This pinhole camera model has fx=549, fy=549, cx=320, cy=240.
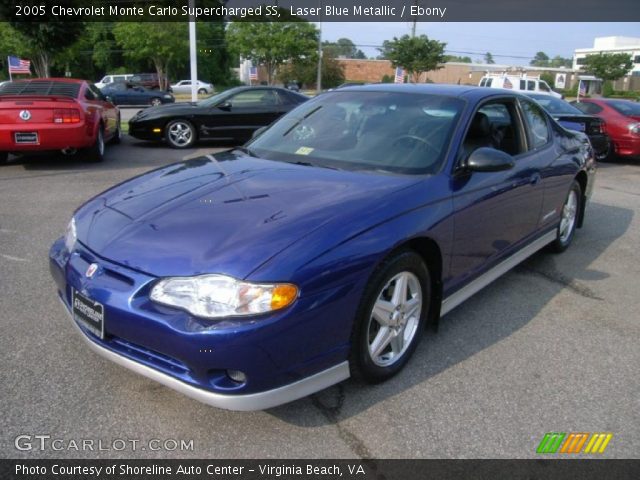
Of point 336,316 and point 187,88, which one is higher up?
point 187,88

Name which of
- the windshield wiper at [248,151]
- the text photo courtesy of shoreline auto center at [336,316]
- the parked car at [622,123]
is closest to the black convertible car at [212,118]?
the text photo courtesy of shoreline auto center at [336,316]

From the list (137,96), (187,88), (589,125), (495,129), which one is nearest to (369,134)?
(495,129)

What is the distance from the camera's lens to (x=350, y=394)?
9.05 ft

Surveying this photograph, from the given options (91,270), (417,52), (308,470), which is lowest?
(308,470)

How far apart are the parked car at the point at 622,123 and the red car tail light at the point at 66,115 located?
1068 centimetres

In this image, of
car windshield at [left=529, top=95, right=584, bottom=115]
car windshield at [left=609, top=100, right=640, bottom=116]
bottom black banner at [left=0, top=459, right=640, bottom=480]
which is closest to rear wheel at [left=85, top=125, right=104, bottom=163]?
bottom black banner at [left=0, top=459, right=640, bottom=480]

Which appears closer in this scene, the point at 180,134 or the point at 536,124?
the point at 536,124

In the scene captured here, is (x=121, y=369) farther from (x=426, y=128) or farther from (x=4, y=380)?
(x=426, y=128)

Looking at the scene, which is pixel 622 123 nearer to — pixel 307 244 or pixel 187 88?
pixel 307 244

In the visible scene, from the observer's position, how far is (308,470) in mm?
2254

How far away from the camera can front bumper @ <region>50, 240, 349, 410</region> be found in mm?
2150

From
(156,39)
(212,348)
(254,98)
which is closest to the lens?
(212,348)

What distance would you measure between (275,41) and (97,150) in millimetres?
39885

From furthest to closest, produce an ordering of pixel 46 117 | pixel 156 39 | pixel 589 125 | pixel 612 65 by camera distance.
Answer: pixel 612 65 → pixel 156 39 → pixel 589 125 → pixel 46 117
